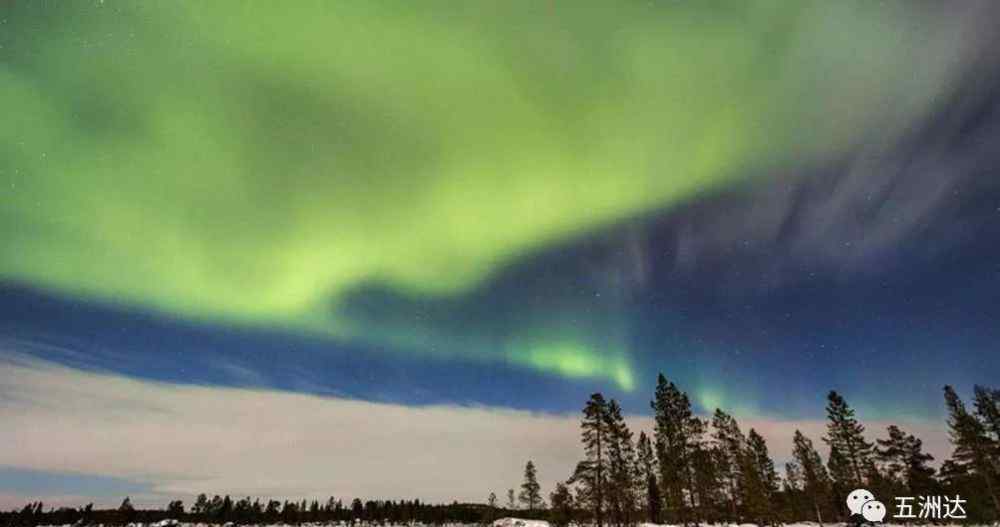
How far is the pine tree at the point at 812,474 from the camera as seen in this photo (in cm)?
7794

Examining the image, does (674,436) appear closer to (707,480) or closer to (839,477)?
(707,480)

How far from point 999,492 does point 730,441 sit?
105 ft

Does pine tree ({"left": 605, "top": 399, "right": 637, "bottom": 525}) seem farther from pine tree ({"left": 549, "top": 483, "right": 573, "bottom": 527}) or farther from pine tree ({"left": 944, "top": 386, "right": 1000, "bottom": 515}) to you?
pine tree ({"left": 944, "top": 386, "right": 1000, "bottom": 515})

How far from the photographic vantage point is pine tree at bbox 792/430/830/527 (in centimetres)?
7794

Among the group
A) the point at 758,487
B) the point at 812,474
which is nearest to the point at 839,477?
the point at 812,474

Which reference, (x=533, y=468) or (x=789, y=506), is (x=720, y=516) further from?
(x=533, y=468)

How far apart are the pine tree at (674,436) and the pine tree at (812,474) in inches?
1325

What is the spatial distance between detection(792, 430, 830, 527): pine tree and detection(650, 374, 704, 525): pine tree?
3366 cm

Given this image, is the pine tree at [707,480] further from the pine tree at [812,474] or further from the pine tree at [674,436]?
the pine tree at [812,474]

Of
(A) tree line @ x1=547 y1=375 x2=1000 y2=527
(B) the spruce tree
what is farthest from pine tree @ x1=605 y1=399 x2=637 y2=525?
(B) the spruce tree

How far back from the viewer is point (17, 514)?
19638 cm

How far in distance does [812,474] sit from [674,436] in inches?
1513

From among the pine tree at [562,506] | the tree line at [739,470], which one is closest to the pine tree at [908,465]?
the tree line at [739,470]

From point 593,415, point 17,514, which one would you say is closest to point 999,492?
point 593,415
